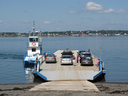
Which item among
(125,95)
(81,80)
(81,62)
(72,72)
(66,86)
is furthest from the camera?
(81,62)

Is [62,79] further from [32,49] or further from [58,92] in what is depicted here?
[32,49]

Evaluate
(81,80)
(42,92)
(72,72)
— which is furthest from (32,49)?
(42,92)

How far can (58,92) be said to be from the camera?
19.4m

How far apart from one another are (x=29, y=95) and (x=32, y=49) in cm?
3048

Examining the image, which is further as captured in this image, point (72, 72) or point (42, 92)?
point (72, 72)

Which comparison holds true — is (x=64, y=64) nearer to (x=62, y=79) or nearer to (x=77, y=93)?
(x=62, y=79)

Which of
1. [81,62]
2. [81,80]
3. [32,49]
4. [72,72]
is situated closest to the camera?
[81,80]

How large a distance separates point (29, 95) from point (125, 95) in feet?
28.0

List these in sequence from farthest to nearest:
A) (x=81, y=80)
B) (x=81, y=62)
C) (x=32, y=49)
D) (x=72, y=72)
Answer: (x=32, y=49), (x=81, y=62), (x=72, y=72), (x=81, y=80)

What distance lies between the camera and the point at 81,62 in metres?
32.7

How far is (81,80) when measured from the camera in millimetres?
25172

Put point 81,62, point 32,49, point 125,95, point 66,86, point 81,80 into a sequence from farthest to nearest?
point 32,49, point 81,62, point 81,80, point 66,86, point 125,95

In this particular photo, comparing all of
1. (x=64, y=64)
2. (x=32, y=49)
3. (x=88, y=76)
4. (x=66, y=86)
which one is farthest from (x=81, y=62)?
(x=32, y=49)

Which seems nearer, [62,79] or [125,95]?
[125,95]
